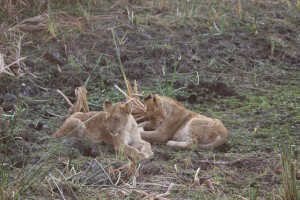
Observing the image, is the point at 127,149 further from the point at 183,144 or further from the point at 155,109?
the point at 155,109

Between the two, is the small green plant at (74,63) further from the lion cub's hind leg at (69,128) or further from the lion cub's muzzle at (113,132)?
the lion cub's muzzle at (113,132)

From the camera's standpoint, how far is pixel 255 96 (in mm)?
9203

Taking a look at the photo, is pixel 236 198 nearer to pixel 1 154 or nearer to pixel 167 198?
pixel 167 198

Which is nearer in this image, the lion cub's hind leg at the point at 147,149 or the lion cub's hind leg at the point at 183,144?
the lion cub's hind leg at the point at 147,149

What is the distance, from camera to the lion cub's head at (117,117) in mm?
7496

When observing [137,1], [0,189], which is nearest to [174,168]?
[0,189]

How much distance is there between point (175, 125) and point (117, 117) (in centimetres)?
71

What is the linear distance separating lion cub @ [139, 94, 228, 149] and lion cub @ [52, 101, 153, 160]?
0.99 ft

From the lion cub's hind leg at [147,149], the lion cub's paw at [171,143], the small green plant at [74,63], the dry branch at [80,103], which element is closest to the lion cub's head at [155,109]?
the lion cub's paw at [171,143]

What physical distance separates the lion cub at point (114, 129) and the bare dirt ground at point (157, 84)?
0.56 feet

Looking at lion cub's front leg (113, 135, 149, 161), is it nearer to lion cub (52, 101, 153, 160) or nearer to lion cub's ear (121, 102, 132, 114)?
lion cub (52, 101, 153, 160)

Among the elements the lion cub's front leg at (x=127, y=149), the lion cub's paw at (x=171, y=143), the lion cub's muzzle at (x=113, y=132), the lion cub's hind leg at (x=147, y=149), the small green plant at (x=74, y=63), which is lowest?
the small green plant at (x=74, y=63)

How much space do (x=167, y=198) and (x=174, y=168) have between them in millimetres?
856

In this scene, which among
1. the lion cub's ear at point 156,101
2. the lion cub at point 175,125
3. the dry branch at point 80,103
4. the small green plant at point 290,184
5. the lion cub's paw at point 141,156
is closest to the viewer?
the small green plant at point 290,184
